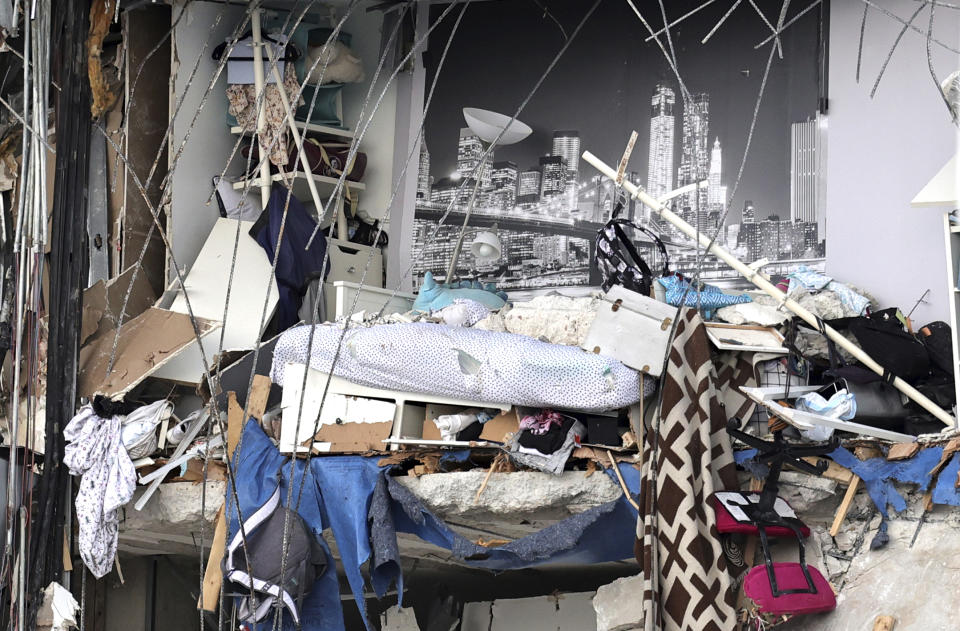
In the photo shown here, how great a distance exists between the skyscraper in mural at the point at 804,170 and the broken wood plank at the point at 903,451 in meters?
2.00

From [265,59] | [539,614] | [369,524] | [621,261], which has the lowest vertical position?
[539,614]

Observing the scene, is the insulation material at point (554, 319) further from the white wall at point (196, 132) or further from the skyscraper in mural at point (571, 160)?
the white wall at point (196, 132)

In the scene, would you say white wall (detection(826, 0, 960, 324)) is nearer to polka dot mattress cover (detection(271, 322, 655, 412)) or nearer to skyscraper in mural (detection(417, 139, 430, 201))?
polka dot mattress cover (detection(271, 322, 655, 412))

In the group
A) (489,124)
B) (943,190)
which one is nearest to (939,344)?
(943,190)

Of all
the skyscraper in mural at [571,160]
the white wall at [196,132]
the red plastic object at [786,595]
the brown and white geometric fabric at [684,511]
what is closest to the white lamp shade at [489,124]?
the skyscraper in mural at [571,160]

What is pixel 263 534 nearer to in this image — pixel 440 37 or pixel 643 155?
pixel 643 155

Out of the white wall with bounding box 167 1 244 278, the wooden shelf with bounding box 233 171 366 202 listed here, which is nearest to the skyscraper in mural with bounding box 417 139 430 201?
the wooden shelf with bounding box 233 171 366 202

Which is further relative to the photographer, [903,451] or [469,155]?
[469,155]

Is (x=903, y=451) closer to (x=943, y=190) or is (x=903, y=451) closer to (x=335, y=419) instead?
(x=943, y=190)

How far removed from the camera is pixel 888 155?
6.46 meters

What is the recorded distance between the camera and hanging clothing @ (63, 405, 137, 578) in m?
6.07

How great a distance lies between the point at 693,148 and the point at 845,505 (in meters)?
2.73

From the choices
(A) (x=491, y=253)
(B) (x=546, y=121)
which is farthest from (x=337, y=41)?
(A) (x=491, y=253)

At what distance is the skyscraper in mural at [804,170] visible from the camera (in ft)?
22.0
